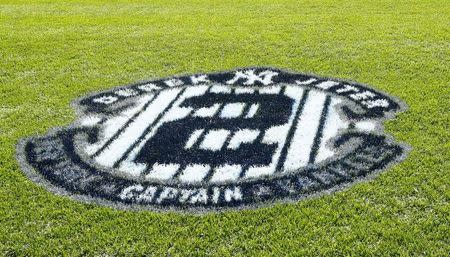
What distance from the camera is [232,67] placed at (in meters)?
7.96

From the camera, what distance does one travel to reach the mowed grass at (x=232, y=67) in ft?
13.8

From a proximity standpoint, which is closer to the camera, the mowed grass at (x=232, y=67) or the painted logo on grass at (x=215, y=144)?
the mowed grass at (x=232, y=67)

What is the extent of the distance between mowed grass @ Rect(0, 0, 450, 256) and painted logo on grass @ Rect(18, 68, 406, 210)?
0.22 metres

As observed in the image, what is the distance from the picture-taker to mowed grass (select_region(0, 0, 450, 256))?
13.8 feet

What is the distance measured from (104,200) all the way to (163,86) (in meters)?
2.81

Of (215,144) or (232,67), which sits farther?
(232,67)

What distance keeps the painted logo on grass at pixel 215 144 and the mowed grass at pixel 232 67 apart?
216mm

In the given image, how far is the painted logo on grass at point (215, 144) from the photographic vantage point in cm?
484

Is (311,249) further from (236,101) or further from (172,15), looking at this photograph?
(172,15)

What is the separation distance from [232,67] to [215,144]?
2.55 m

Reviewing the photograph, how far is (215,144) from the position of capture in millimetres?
5625

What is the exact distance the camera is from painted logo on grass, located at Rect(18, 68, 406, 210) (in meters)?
4.84

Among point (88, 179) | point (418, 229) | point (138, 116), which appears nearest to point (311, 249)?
point (418, 229)

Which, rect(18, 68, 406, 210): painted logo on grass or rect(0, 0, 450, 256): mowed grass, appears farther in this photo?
rect(18, 68, 406, 210): painted logo on grass
